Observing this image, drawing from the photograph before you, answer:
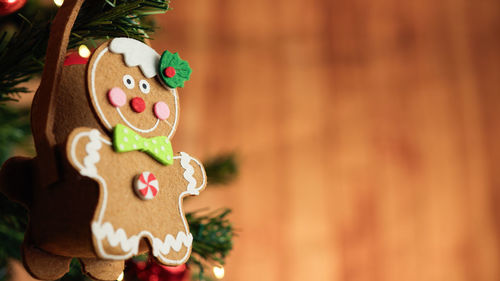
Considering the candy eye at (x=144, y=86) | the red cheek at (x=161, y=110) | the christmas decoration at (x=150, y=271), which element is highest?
the candy eye at (x=144, y=86)

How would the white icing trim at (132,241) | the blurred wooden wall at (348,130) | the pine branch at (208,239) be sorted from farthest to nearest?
the blurred wooden wall at (348,130) < the pine branch at (208,239) < the white icing trim at (132,241)

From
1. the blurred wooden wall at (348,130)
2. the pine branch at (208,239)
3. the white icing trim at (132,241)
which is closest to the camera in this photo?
the white icing trim at (132,241)

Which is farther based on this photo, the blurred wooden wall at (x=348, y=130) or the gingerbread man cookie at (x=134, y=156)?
the blurred wooden wall at (x=348, y=130)

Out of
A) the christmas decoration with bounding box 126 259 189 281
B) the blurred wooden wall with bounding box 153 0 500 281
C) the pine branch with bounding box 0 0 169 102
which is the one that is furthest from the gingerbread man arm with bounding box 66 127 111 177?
the blurred wooden wall with bounding box 153 0 500 281

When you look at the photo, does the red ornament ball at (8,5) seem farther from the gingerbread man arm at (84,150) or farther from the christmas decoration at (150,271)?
the christmas decoration at (150,271)

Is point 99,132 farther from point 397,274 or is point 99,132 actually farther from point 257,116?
point 397,274

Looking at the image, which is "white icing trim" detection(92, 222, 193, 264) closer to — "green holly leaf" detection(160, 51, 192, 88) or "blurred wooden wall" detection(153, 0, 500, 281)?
"green holly leaf" detection(160, 51, 192, 88)

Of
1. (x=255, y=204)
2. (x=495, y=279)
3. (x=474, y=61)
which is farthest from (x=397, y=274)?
(x=474, y=61)

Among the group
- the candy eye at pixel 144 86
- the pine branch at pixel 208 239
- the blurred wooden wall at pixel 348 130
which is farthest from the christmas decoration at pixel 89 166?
the blurred wooden wall at pixel 348 130
